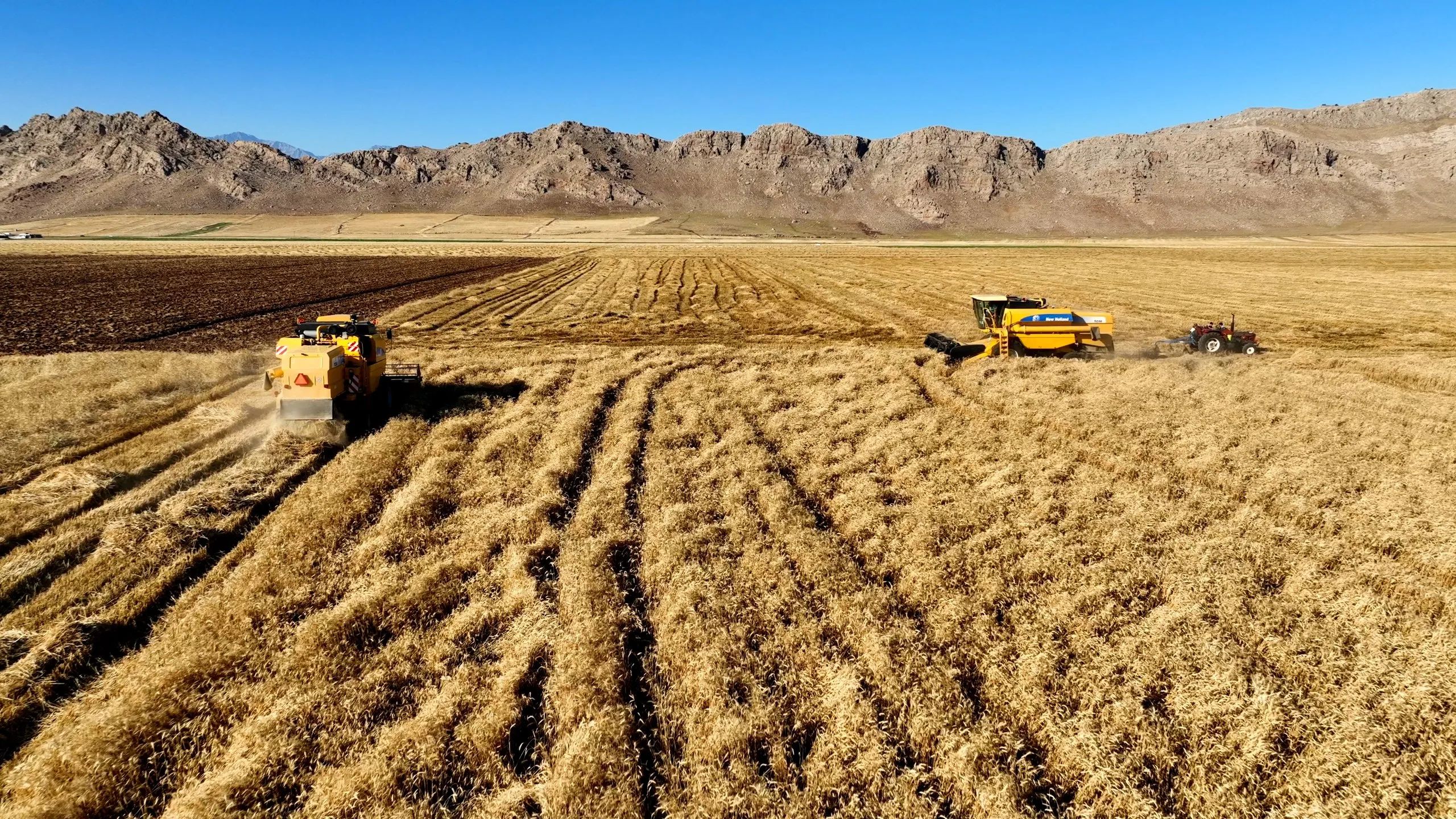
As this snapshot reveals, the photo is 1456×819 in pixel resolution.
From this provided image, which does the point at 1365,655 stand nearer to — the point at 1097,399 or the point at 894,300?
the point at 1097,399

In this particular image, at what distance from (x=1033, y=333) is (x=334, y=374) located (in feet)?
62.0

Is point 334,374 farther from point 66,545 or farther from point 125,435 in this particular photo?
point 66,545

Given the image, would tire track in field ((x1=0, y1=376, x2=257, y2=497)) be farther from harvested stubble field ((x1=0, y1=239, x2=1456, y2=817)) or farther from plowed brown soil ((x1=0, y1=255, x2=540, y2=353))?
plowed brown soil ((x1=0, y1=255, x2=540, y2=353))

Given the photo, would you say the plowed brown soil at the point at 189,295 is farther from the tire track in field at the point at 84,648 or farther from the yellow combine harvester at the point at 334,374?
the tire track in field at the point at 84,648

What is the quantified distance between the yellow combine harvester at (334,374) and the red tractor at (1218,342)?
24.2m

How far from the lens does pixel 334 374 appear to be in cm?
1269

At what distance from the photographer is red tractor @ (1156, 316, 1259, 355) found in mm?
21422

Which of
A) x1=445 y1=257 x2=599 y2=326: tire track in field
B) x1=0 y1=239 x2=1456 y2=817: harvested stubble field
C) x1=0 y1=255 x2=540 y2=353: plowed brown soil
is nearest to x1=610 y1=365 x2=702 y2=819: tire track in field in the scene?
x1=0 y1=239 x2=1456 y2=817: harvested stubble field

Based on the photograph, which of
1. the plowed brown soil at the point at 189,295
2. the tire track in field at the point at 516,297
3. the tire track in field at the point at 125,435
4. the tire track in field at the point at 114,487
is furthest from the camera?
the tire track in field at the point at 516,297

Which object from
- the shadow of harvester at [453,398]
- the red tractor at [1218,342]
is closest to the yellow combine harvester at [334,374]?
the shadow of harvester at [453,398]

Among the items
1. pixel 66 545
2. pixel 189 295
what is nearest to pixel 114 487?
pixel 66 545

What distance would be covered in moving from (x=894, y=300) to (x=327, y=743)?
111ft

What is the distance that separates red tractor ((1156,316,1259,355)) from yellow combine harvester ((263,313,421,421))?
79.4 ft

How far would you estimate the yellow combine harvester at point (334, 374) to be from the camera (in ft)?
41.0
